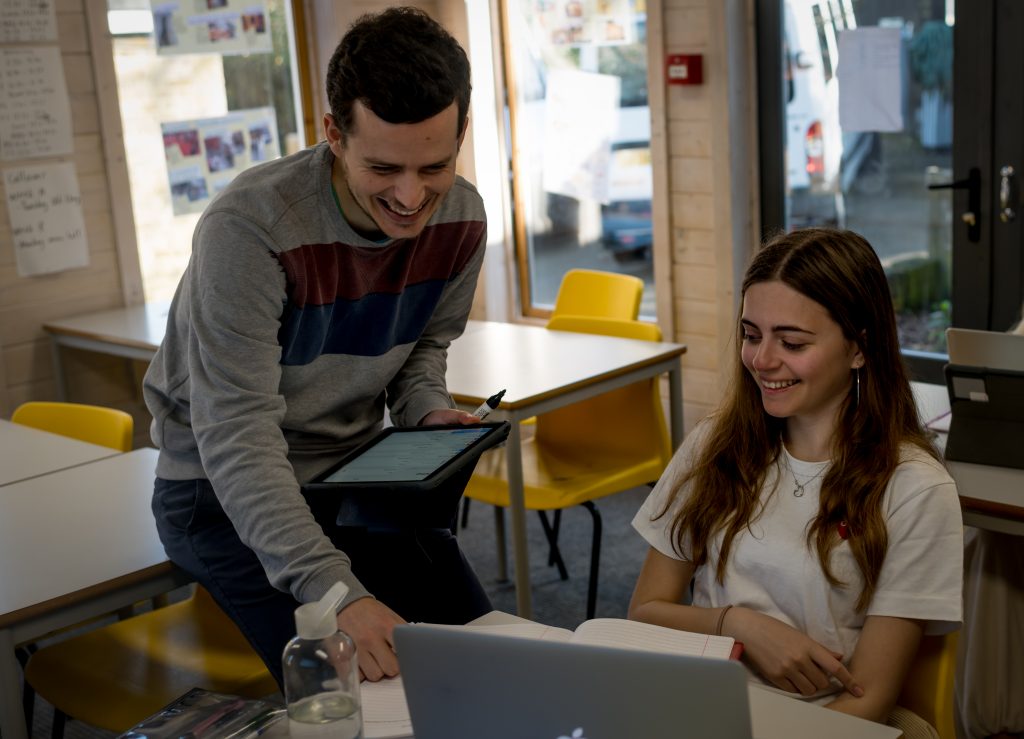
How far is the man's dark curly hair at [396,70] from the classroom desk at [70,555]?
0.82 metres

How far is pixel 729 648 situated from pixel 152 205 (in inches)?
145

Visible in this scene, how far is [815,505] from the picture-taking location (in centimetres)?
163

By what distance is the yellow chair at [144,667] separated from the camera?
1969mm

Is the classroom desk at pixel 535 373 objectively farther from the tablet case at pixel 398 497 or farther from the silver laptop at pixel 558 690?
the silver laptop at pixel 558 690

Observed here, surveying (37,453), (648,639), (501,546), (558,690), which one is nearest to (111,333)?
(37,453)

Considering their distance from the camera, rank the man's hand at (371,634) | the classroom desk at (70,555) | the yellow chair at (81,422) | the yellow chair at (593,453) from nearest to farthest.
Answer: the man's hand at (371,634) → the classroom desk at (70,555) → the yellow chair at (81,422) → the yellow chair at (593,453)

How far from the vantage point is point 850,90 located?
390 centimetres

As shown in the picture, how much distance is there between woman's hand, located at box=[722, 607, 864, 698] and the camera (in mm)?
1481

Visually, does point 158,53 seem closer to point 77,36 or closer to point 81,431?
point 77,36

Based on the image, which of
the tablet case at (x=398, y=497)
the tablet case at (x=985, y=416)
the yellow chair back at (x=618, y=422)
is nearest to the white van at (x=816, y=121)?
the yellow chair back at (x=618, y=422)

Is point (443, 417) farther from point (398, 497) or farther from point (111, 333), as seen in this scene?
point (111, 333)

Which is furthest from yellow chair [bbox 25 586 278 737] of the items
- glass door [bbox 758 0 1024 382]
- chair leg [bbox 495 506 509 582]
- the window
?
the window

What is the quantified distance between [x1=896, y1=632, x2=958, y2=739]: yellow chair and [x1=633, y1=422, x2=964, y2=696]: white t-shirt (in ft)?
0.12

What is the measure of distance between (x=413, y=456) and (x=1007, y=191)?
105 inches
